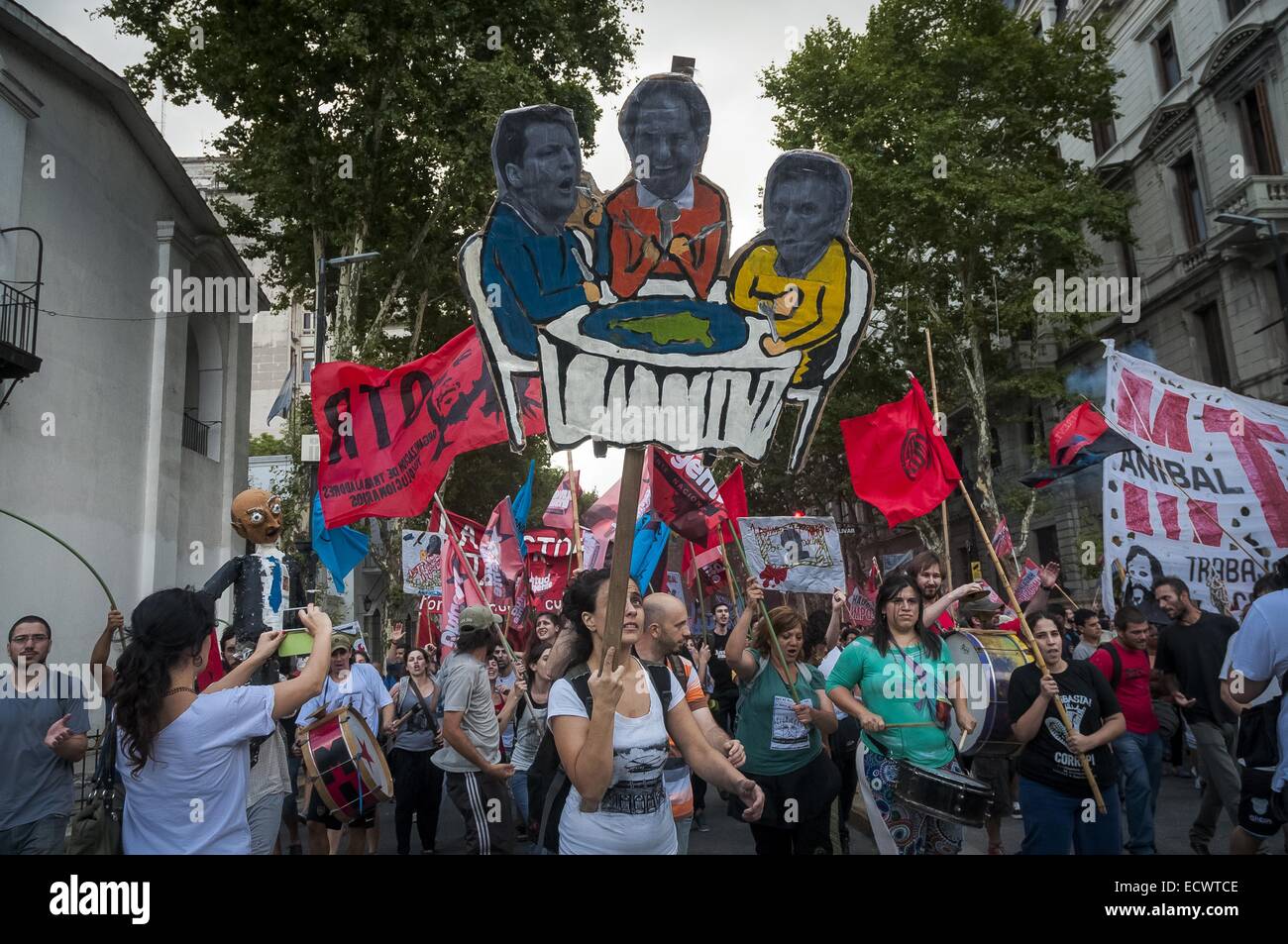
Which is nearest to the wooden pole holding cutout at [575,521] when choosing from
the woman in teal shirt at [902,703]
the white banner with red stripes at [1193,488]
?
the woman in teal shirt at [902,703]

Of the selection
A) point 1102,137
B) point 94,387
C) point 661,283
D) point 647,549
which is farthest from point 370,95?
point 1102,137

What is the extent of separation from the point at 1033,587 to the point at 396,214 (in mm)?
14389

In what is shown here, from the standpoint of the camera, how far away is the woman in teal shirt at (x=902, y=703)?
4.82 m

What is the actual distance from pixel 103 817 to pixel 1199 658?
22.4 ft

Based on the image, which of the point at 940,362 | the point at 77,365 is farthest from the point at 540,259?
the point at 940,362

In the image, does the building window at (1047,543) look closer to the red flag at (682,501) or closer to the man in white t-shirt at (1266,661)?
the red flag at (682,501)

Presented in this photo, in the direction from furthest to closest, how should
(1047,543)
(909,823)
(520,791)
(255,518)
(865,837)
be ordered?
(1047,543), (865,837), (520,791), (909,823), (255,518)

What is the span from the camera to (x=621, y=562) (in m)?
3.26

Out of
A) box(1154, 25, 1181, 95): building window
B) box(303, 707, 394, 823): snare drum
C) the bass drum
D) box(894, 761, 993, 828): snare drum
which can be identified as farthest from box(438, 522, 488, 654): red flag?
box(1154, 25, 1181, 95): building window

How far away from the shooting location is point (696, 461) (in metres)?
9.12

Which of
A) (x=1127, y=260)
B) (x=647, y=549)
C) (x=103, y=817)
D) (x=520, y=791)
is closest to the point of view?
(x=103, y=817)

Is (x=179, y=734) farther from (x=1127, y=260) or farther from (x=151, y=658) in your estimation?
(x=1127, y=260)
